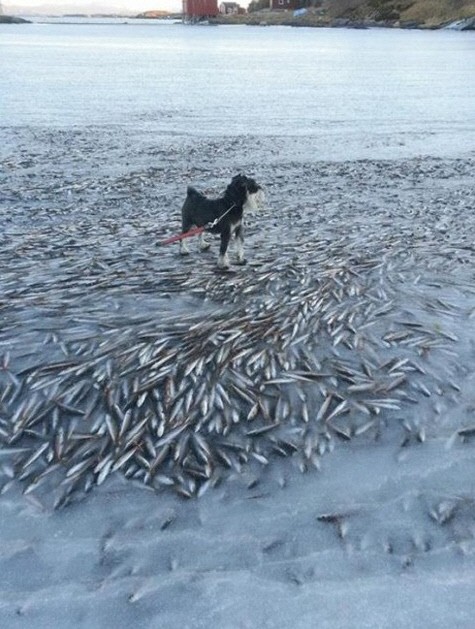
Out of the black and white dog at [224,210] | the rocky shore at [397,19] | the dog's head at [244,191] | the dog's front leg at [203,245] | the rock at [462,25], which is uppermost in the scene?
the dog's head at [244,191]

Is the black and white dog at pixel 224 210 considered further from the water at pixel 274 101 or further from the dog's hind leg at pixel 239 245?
the water at pixel 274 101

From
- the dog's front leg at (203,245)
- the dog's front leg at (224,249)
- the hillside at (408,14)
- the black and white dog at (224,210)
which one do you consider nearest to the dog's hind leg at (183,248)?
the dog's front leg at (203,245)

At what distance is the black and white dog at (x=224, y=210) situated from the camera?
32.7 ft

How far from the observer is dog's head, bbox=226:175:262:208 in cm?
991

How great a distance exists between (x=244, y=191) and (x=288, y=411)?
4.10m

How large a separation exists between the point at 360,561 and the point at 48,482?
3.31 m

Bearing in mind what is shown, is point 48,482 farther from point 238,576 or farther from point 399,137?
point 399,137

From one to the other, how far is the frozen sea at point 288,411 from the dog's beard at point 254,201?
4.32 ft

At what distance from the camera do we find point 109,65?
6906 centimetres

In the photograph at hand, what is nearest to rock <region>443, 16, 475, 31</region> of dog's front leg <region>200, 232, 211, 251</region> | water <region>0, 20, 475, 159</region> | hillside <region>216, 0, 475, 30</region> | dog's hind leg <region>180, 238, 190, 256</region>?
hillside <region>216, 0, 475, 30</region>

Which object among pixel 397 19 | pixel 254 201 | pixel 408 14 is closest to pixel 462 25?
pixel 408 14

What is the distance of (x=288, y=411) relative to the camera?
7.41 metres

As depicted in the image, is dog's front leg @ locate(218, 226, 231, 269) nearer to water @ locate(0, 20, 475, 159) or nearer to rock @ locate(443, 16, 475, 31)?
water @ locate(0, 20, 475, 159)

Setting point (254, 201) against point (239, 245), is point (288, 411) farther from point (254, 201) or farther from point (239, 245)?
point (239, 245)
